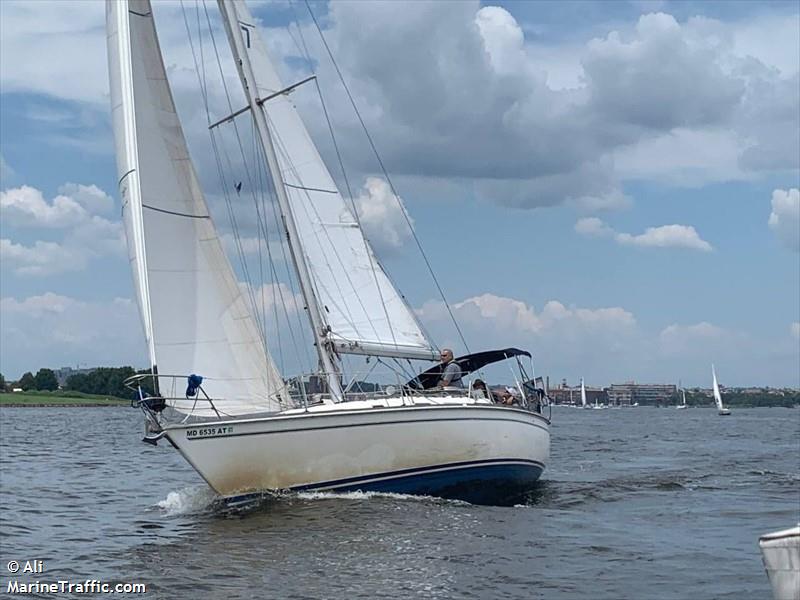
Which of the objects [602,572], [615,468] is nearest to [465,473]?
[602,572]

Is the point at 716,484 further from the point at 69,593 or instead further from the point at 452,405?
the point at 69,593

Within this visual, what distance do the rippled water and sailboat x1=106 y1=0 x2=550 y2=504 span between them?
→ 2.41 feet

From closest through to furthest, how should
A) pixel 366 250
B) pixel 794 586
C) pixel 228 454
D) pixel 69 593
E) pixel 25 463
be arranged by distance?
pixel 794 586 → pixel 69 593 → pixel 228 454 → pixel 366 250 → pixel 25 463

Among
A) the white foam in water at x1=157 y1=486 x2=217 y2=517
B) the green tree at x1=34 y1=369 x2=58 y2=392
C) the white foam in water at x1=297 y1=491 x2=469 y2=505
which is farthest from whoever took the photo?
the green tree at x1=34 y1=369 x2=58 y2=392

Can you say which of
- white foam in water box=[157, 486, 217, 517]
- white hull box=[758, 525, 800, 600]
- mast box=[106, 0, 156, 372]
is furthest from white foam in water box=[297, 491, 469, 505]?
white hull box=[758, 525, 800, 600]

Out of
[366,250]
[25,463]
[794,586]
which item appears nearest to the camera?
[794,586]

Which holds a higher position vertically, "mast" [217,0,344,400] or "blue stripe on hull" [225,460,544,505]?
"mast" [217,0,344,400]

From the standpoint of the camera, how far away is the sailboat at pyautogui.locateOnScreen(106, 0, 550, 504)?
680 inches

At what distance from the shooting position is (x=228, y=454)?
56.1ft

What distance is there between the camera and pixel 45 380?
14400 centimetres

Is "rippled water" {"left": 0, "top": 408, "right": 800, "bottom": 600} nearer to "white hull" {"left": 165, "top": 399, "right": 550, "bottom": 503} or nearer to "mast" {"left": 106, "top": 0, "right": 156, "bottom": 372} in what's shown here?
"white hull" {"left": 165, "top": 399, "right": 550, "bottom": 503}

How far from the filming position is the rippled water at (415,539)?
1239 centimetres

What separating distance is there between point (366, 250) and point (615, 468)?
11265mm

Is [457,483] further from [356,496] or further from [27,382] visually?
[27,382]
